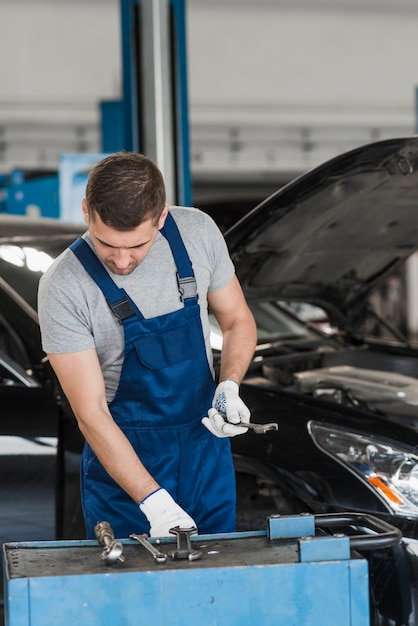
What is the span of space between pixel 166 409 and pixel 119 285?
29 centimetres

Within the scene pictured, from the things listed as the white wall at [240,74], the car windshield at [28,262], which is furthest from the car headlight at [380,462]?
the white wall at [240,74]

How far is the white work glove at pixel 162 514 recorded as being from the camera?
188 cm

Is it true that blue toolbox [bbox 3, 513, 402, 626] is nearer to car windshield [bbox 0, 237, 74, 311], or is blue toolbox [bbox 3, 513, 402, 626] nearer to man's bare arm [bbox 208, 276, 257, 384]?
man's bare arm [bbox 208, 276, 257, 384]

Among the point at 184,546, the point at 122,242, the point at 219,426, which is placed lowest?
the point at 184,546

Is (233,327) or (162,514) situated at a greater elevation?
(233,327)

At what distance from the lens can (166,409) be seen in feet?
6.93

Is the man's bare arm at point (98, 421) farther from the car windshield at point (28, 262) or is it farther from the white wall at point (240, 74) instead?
the white wall at point (240, 74)

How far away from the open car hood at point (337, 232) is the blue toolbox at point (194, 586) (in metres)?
1.23

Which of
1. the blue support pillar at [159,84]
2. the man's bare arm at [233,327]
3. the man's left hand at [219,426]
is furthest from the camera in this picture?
the blue support pillar at [159,84]

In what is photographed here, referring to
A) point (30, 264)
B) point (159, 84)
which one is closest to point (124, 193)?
point (30, 264)

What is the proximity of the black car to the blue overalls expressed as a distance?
1.14ft

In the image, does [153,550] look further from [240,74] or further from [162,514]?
[240,74]

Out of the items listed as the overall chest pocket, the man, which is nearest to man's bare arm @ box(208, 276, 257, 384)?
the man

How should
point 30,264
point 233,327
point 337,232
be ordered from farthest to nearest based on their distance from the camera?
point 337,232, point 30,264, point 233,327
